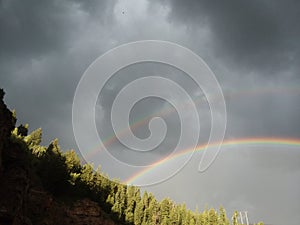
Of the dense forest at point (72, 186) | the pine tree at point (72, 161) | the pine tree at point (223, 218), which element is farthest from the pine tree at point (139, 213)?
the pine tree at point (223, 218)

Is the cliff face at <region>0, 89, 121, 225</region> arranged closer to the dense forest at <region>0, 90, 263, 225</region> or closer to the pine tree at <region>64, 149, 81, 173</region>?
the dense forest at <region>0, 90, 263, 225</region>

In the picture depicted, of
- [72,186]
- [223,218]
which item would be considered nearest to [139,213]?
[72,186]

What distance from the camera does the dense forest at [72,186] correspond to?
1235 inches

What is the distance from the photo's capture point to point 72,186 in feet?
202

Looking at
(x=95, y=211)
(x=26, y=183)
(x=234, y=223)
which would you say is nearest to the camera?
(x=26, y=183)

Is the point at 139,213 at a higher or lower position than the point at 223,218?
lower

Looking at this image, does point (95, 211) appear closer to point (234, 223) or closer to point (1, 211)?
point (1, 211)

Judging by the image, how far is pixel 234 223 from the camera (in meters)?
98.2

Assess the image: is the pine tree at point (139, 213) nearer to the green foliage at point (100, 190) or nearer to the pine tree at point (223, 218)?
the green foliage at point (100, 190)

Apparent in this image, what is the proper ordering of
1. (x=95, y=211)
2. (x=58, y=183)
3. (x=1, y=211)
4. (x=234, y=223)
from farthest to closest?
1. (x=234, y=223)
2. (x=95, y=211)
3. (x=58, y=183)
4. (x=1, y=211)

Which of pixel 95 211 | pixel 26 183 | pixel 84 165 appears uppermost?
pixel 84 165

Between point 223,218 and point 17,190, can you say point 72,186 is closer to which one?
point 17,190

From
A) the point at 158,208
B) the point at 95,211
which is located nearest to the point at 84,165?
the point at 95,211

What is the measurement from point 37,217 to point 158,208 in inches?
2128
